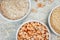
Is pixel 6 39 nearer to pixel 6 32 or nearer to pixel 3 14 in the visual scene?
pixel 6 32

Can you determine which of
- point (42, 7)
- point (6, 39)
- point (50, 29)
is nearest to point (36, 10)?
point (42, 7)

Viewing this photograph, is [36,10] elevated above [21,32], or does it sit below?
above

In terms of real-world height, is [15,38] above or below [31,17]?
below

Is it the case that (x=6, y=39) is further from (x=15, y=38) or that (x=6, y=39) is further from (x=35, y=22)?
(x=35, y=22)

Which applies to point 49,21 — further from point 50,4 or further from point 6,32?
point 6,32

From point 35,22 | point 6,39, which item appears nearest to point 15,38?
point 6,39
